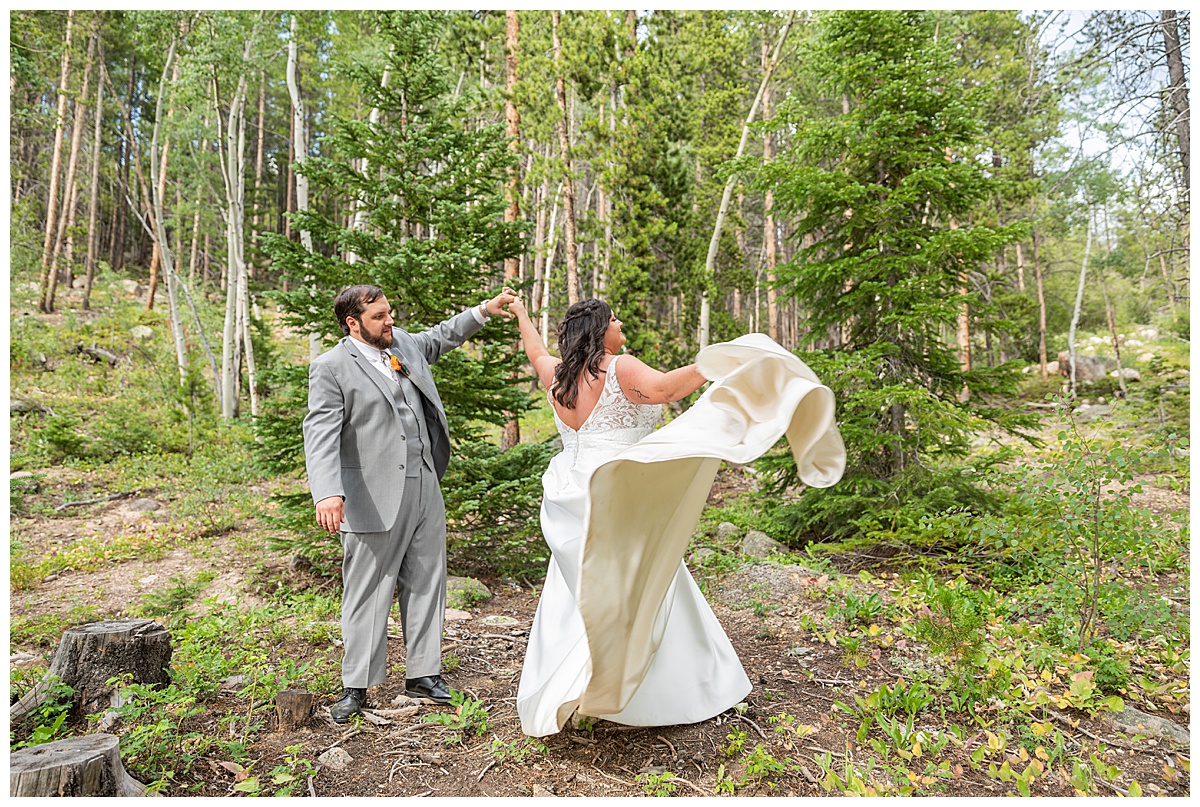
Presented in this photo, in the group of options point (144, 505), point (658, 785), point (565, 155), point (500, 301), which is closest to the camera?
point (658, 785)

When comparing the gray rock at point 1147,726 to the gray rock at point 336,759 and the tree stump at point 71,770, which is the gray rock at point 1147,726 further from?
the tree stump at point 71,770

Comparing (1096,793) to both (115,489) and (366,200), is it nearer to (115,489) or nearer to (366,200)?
(366,200)

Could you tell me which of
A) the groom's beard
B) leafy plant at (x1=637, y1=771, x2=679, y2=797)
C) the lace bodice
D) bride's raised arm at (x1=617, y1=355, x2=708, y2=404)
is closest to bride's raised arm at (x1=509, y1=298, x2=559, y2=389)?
the lace bodice

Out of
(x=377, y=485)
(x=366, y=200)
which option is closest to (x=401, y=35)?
(x=366, y=200)

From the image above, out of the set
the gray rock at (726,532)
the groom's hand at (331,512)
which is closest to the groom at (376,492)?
the groom's hand at (331,512)

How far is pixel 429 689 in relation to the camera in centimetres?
380

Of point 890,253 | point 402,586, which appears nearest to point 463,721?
point 402,586

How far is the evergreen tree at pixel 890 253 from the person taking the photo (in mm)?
6336

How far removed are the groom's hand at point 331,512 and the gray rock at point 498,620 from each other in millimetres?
2184

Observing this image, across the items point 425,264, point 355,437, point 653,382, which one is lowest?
point 355,437

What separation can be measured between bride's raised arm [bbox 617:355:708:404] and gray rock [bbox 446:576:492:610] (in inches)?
124

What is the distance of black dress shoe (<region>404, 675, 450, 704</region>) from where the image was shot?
12.4 ft

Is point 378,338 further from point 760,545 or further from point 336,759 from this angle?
point 760,545

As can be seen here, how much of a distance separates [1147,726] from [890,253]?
5.06 metres
